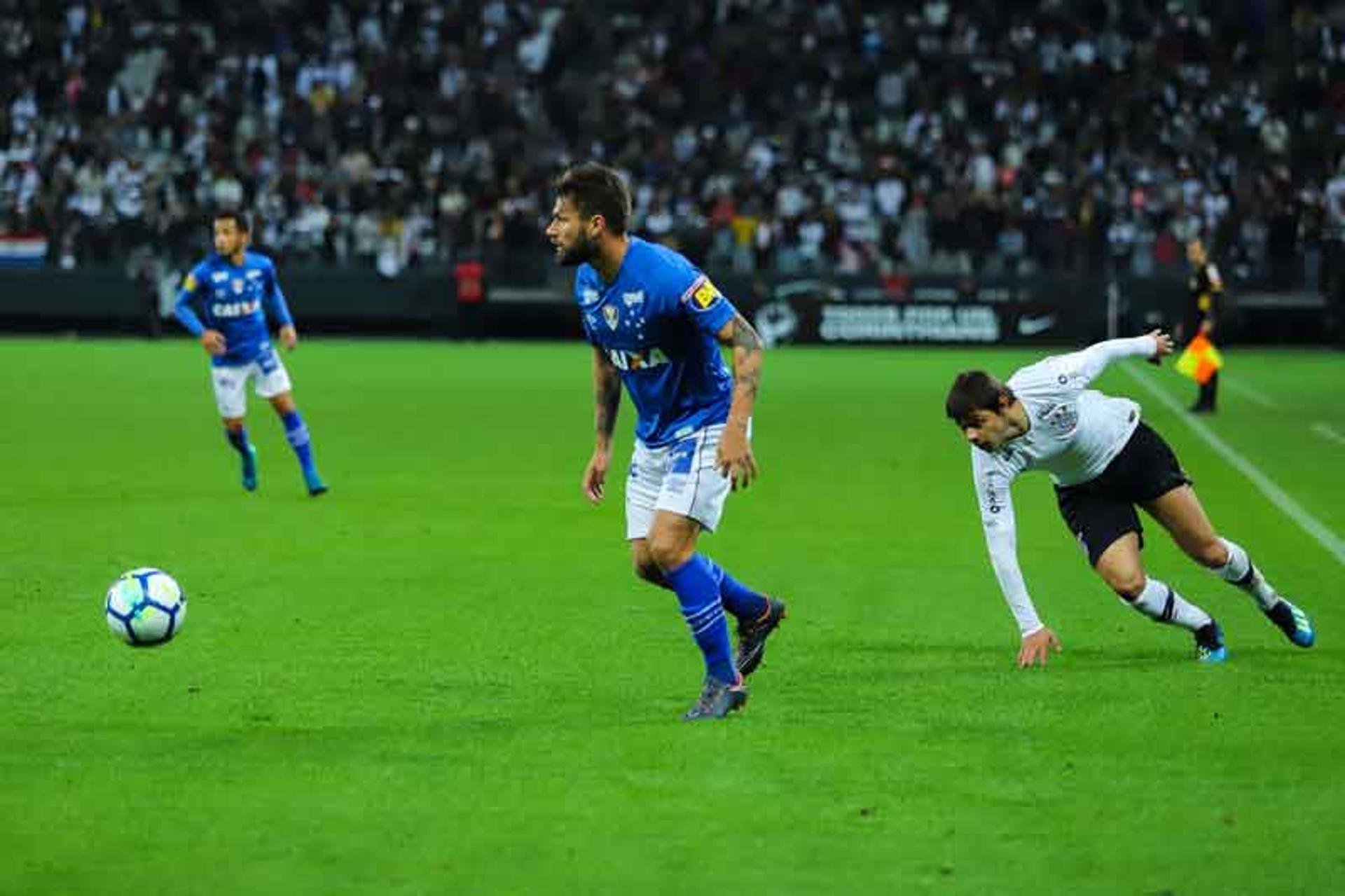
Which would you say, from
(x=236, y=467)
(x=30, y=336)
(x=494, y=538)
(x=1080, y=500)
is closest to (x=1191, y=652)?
(x=1080, y=500)

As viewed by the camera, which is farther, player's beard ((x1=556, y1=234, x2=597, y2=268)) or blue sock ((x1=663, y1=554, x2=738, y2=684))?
blue sock ((x1=663, y1=554, x2=738, y2=684))

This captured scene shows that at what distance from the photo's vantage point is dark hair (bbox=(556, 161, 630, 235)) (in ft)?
26.3

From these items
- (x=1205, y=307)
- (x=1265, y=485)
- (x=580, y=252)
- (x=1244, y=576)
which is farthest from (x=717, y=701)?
(x=1205, y=307)

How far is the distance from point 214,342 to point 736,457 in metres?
9.25

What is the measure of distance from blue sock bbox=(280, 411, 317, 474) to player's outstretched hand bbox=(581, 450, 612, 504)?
25.6ft

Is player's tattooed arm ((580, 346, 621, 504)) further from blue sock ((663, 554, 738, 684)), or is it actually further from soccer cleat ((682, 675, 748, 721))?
soccer cleat ((682, 675, 748, 721))

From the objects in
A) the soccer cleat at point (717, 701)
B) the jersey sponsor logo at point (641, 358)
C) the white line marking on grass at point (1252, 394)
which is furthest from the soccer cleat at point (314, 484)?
the white line marking on grass at point (1252, 394)

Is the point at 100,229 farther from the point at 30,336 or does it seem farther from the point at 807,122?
the point at 807,122

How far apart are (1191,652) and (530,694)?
300 centimetres

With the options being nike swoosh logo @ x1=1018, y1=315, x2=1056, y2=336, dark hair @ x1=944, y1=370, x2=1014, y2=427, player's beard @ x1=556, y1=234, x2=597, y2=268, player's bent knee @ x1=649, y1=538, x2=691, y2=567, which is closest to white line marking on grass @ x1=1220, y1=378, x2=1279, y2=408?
nike swoosh logo @ x1=1018, y1=315, x2=1056, y2=336

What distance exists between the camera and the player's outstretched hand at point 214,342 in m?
16.3

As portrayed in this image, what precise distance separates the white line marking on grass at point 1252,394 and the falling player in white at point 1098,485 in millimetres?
16418

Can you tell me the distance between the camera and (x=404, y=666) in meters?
9.41

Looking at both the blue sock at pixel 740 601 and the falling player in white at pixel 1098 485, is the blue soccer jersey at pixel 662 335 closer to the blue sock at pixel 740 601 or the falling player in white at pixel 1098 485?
the blue sock at pixel 740 601
